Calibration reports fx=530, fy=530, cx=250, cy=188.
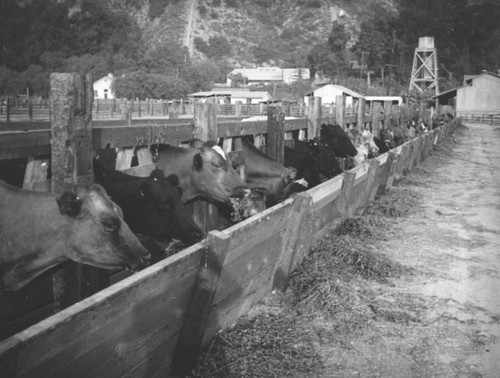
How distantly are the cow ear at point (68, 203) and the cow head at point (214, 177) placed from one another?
84.7 inches

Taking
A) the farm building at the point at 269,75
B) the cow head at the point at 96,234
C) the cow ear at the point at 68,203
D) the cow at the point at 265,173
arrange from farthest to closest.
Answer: the farm building at the point at 269,75
the cow at the point at 265,173
the cow head at the point at 96,234
the cow ear at the point at 68,203

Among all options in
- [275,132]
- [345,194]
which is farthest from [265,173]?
[345,194]

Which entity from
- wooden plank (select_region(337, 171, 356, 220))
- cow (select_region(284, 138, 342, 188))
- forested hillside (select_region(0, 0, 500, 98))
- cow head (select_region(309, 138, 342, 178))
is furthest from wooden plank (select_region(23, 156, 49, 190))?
forested hillside (select_region(0, 0, 500, 98))

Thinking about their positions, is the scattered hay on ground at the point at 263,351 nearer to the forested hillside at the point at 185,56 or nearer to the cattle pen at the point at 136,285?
the cattle pen at the point at 136,285

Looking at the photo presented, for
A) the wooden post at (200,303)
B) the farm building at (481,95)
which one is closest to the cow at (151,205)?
the wooden post at (200,303)

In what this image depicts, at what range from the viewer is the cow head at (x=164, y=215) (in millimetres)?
4973

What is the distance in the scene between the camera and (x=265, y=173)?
7352 millimetres

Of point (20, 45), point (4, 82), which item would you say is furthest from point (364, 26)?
point (4, 82)

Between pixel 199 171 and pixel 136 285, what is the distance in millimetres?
3013

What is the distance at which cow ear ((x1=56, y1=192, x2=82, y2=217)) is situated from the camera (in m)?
3.72

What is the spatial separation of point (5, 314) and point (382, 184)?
8499 millimetres

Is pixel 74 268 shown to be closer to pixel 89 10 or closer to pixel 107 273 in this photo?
pixel 107 273

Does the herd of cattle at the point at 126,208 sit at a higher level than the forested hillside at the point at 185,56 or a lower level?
lower

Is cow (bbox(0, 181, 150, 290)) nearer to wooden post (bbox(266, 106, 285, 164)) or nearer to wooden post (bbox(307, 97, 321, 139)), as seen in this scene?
wooden post (bbox(266, 106, 285, 164))
